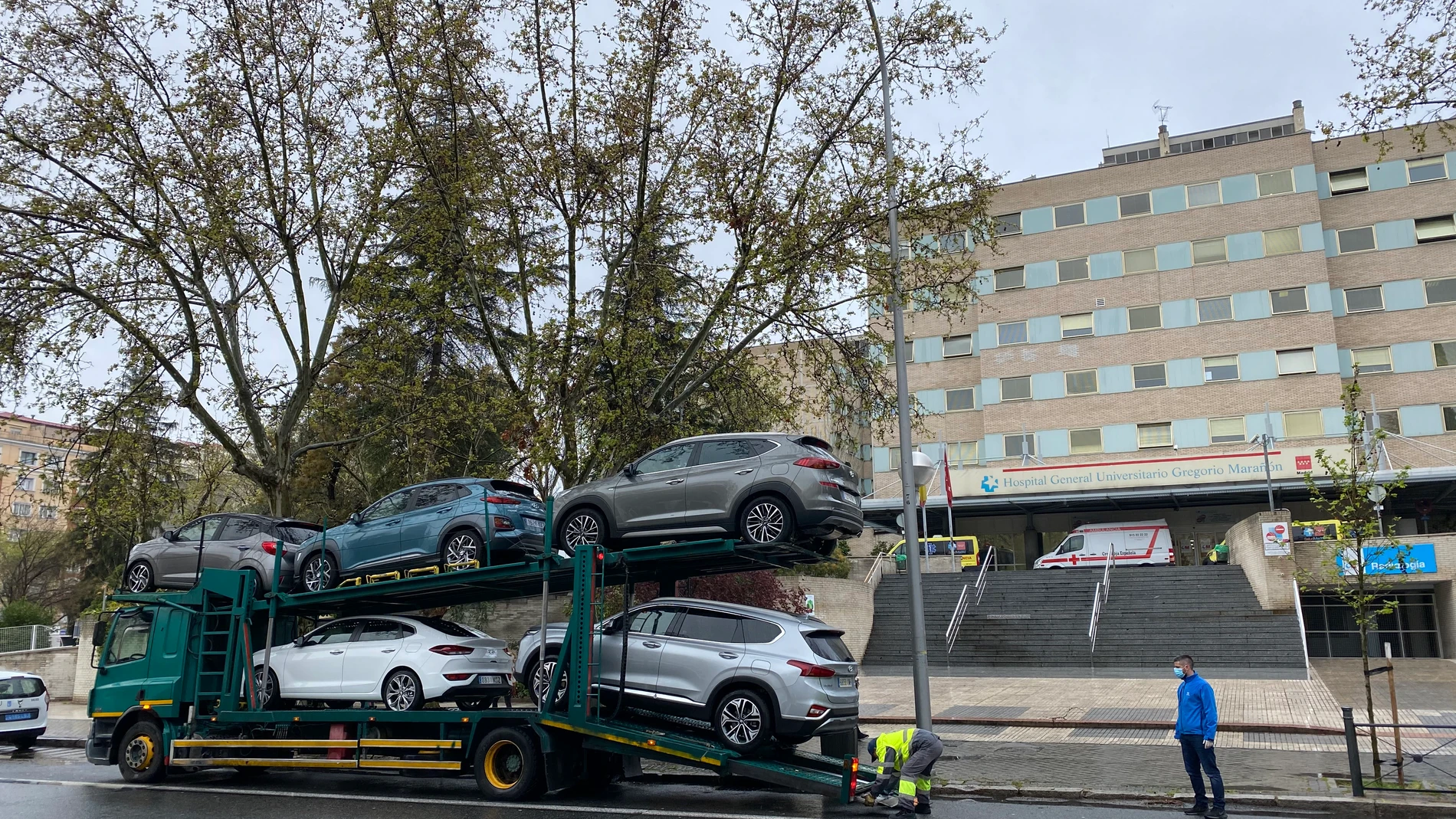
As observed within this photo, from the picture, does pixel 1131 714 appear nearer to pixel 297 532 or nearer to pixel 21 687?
pixel 297 532

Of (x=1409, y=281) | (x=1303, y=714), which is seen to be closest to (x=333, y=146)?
(x=1303, y=714)

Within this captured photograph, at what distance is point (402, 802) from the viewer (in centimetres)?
1126

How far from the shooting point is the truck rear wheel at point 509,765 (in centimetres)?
1069

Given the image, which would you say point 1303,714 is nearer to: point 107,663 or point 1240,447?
point 107,663

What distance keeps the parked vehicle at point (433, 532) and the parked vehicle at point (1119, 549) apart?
1077 inches

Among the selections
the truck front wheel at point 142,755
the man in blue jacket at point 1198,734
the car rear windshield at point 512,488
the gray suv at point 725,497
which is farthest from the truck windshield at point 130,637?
the man in blue jacket at point 1198,734

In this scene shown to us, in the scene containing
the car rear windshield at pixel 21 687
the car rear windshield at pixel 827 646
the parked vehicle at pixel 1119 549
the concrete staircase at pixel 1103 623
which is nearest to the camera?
the car rear windshield at pixel 827 646

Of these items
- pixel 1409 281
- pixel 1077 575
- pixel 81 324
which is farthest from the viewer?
pixel 1409 281

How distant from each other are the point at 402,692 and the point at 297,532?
3.71m

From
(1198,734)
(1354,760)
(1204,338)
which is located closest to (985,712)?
(1354,760)

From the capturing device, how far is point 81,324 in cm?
1916

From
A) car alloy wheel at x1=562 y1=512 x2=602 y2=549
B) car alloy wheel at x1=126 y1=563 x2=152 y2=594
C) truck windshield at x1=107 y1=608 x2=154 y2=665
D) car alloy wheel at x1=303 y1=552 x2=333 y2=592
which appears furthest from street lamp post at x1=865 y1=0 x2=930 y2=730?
car alloy wheel at x1=126 y1=563 x2=152 y2=594

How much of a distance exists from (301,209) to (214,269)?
2.21 m

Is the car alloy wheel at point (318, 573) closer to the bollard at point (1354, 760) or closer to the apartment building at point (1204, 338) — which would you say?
the bollard at point (1354, 760)
